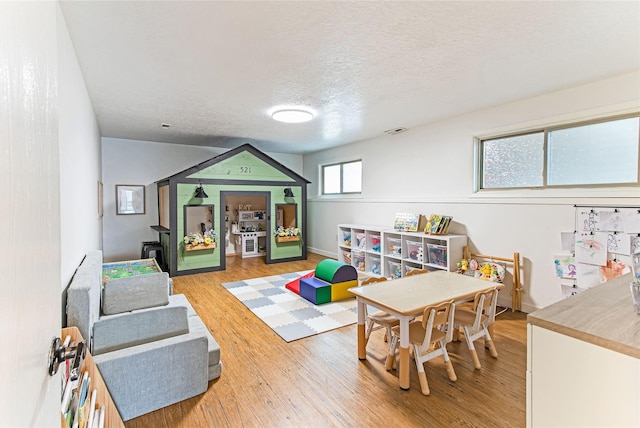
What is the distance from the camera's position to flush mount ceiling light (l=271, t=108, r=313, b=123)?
171 inches

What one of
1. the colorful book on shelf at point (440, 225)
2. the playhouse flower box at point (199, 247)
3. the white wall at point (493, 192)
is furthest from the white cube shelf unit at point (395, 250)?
the playhouse flower box at point (199, 247)

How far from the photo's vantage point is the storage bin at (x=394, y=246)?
5301 mm

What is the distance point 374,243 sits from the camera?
5.86m

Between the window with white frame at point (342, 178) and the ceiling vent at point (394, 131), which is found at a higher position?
the ceiling vent at point (394, 131)

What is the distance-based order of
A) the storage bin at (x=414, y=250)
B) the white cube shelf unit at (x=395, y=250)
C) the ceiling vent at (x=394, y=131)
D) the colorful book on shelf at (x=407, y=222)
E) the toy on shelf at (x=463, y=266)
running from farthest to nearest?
the ceiling vent at (x=394, y=131) → the colorful book on shelf at (x=407, y=222) → the storage bin at (x=414, y=250) → the white cube shelf unit at (x=395, y=250) → the toy on shelf at (x=463, y=266)

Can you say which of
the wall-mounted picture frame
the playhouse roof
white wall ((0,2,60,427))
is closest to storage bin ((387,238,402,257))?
the playhouse roof

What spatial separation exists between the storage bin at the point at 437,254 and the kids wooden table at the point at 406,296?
1.35m

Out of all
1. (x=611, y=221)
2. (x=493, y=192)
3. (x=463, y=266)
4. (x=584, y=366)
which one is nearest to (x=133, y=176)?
(x=463, y=266)

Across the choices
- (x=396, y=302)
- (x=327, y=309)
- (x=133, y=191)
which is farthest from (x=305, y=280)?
(x=133, y=191)

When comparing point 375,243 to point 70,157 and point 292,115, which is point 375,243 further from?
point 70,157

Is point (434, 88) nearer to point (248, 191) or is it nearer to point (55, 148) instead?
point (55, 148)

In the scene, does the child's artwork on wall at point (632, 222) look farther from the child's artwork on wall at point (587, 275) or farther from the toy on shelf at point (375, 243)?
the toy on shelf at point (375, 243)

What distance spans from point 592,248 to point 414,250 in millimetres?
2237

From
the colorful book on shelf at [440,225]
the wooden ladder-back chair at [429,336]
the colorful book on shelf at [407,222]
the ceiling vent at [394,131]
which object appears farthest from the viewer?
the ceiling vent at [394,131]
